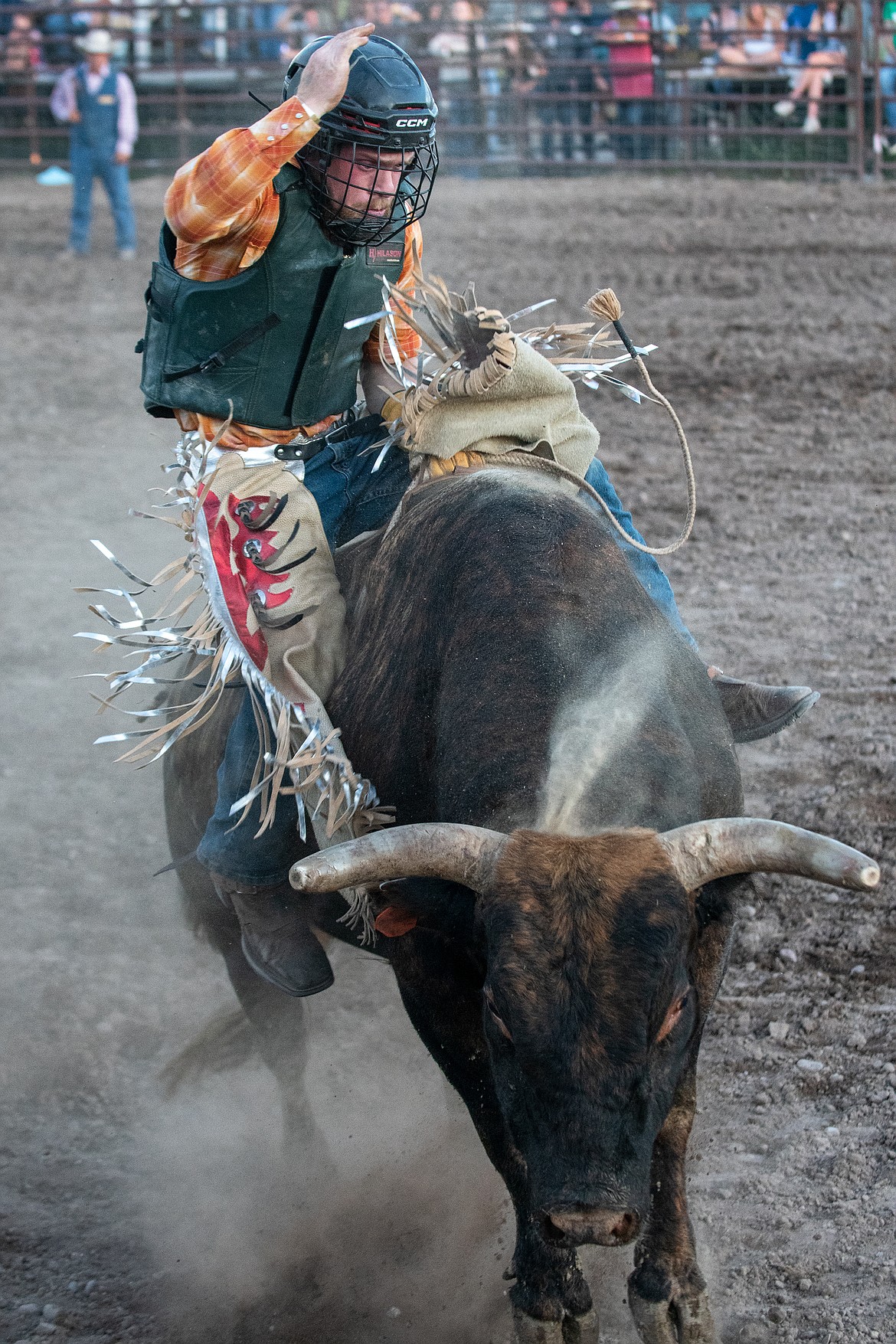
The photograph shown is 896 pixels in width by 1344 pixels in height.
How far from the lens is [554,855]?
8.00 feet

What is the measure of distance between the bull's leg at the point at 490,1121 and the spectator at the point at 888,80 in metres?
15.4

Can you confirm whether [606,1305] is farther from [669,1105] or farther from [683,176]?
[683,176]

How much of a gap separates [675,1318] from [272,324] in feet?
7.62

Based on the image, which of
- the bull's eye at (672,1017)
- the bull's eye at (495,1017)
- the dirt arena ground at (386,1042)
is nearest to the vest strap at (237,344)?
the dirt arena ground at (386,1042)

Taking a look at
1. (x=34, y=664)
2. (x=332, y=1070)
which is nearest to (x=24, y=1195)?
(x=332, y=1070)

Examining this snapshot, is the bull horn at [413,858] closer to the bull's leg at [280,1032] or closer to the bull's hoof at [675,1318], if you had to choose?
the bull's hoof at [675,1318]

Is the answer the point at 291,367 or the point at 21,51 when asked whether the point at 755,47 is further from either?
the point at 291,367

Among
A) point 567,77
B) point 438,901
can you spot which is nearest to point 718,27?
point 567,77

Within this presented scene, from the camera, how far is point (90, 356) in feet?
36.2

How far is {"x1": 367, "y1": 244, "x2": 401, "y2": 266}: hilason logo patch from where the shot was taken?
359cm

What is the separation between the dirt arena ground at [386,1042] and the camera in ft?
11.2

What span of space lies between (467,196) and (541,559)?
13.8 meters

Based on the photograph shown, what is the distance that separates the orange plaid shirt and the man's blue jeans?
1.70 feet

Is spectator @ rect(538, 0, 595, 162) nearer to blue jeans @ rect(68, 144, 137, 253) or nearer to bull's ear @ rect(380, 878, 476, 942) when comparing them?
blue jeans @ rect(68, 144, 137, 253)
